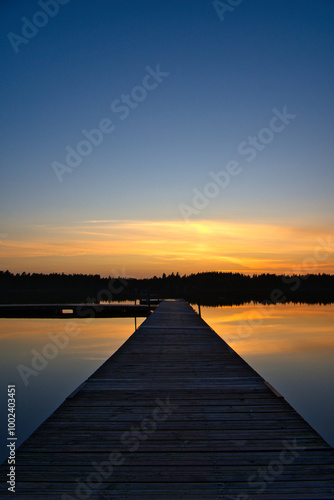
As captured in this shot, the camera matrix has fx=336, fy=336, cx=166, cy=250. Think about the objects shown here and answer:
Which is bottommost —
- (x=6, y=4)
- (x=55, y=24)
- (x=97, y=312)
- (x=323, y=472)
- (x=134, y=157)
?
(x=323, y=472)

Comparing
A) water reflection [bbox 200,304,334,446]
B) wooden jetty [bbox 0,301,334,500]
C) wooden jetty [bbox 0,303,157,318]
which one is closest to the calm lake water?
water reflection [bbox 200,304,334,446]

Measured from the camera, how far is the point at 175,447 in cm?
325

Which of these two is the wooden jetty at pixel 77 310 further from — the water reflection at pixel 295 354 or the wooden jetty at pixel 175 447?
the wooden jetty at pixel 175 447

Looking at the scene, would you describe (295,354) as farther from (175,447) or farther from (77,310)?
(77,310)

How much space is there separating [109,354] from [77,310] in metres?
11.0

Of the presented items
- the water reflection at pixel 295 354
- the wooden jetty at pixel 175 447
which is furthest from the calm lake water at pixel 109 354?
the wooden jetty at pixel 175 447

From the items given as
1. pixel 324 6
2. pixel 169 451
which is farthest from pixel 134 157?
pixel 169 451

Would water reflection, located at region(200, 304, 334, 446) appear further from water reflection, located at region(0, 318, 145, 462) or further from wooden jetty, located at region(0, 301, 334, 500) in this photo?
water reflection, located at region(0, 318, 145, 462)

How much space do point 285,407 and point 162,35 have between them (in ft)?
42.5

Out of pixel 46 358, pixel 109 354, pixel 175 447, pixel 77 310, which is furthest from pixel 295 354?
pixel 77 310

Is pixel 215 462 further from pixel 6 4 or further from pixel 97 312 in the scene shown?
pixel 97 312

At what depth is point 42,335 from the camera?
679 inches

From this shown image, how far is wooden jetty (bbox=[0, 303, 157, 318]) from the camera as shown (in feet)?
72.8

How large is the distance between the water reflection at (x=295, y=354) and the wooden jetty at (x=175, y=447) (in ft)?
10.4
